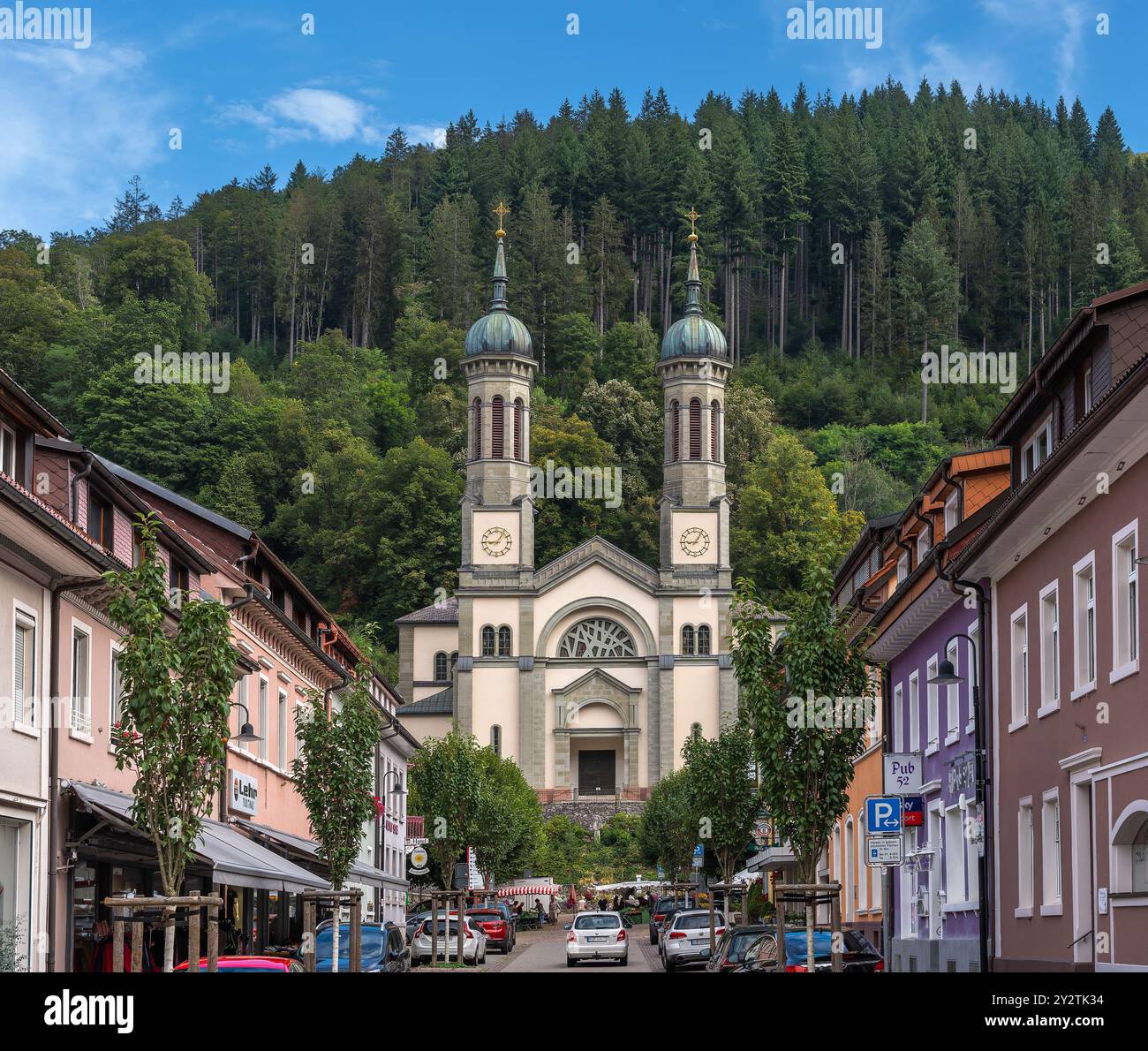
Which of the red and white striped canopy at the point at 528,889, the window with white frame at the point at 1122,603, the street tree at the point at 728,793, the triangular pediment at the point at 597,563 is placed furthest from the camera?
the triangular pediment at the point at 597,563

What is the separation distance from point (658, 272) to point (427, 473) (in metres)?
50.2

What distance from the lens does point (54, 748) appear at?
74.1 feet

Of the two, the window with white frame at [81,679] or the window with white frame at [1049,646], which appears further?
the window with white frame at [81,679]

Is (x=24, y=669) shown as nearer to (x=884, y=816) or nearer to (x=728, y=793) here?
(x=884, y=816)

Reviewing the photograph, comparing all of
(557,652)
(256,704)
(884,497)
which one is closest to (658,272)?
(884,497)

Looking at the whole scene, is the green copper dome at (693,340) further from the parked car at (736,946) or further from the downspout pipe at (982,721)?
the downspout pipe at (982,721)

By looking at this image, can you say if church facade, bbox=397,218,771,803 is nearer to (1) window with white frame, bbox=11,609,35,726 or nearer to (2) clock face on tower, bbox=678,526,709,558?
(2) clock face on tower, bbox=678,526,709,558

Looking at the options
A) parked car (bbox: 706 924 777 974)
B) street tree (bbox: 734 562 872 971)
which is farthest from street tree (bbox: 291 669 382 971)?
street tree (bbox: 734 562 872 971)

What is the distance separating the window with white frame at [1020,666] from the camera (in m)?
23.5

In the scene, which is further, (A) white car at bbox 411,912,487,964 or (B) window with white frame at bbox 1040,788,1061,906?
(A) white car at bbox 411,912,487,964

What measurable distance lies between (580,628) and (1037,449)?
7207 centimetres

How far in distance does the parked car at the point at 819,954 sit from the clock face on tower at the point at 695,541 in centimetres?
6962

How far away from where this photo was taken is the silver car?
1549 inches

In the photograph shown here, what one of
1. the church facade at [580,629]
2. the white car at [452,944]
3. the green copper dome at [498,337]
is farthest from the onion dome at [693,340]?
the white car at [452,944]
